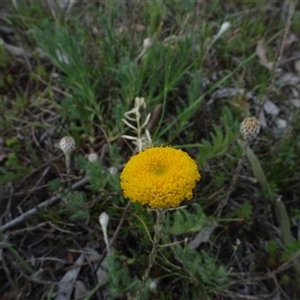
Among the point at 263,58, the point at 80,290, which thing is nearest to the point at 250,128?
the point at 80,290

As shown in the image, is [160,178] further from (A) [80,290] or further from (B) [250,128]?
(A) [80,290]

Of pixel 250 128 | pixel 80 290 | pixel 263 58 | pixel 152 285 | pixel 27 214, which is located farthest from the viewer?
pixel 263 58

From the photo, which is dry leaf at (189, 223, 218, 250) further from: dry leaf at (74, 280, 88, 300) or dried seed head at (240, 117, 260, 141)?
dried seed head at (240, 117, 260, 141)

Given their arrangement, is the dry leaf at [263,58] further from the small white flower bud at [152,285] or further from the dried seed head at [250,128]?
the small white flower bud at [152,285]

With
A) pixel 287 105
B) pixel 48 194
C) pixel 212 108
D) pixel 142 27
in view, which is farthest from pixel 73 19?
pixel 287 105

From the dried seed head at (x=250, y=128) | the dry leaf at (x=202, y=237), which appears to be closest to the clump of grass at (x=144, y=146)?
the dry leaf at (x=202, y=237)

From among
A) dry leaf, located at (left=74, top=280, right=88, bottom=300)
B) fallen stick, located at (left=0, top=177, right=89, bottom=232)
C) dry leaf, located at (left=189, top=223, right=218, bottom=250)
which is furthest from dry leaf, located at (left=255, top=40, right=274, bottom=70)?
dry leaf, located at (left=74, top=280, right=88, bottom=300)

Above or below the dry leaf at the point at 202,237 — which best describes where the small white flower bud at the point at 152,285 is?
above

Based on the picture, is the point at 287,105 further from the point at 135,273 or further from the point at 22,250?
the point at 22,250
